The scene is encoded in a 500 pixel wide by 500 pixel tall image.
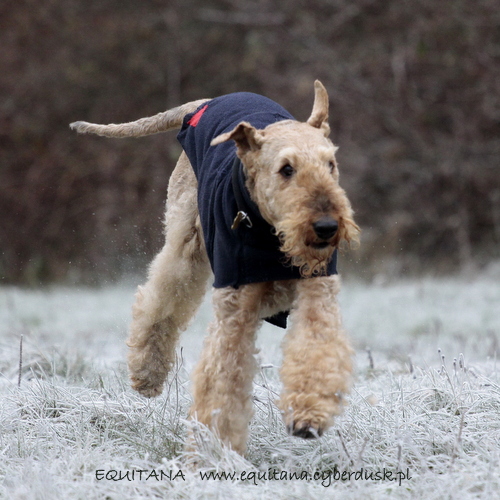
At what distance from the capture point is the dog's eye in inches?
117

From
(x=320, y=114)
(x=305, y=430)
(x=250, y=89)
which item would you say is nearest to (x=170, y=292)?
(x=320, y=114)

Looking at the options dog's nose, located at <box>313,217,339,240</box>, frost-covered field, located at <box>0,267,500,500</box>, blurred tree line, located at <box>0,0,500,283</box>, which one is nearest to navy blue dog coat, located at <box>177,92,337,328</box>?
dog's nose, located at <box>313,217,339,240</box>

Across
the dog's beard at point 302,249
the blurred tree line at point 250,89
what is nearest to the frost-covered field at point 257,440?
the dog's beard at point 302,249

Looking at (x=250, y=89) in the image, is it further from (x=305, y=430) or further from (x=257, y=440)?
(x=305, y=430)

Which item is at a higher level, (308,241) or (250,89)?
(250,89)

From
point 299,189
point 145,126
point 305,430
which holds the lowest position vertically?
point 305,430

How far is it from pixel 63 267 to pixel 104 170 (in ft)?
5.98

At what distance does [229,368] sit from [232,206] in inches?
26.7

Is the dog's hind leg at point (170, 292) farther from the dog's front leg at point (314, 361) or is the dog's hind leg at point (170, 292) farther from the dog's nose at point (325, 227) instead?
the dog's nose at point (325, 227)

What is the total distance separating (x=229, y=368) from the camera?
304 centimetres

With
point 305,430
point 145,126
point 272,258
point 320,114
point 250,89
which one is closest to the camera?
point 305,430

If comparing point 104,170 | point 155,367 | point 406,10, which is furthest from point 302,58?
point 155,367

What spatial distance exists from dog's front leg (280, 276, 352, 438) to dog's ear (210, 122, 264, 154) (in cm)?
60

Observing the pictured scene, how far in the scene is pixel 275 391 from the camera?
12.8ft
